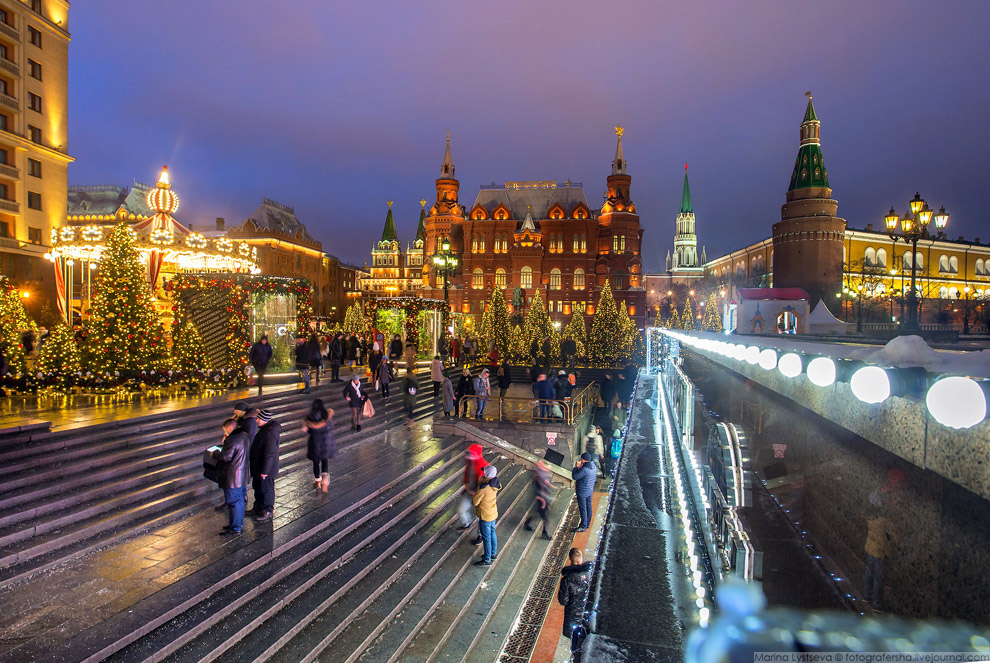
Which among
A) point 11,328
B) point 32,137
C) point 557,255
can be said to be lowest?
point 11,328

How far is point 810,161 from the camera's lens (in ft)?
183

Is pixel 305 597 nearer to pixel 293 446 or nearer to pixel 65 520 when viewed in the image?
pixel 65 520

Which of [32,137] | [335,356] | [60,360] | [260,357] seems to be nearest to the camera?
[60,360]

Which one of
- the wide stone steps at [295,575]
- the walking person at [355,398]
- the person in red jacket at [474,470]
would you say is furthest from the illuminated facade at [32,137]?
the person in red jacket at [474,470]

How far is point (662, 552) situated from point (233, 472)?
16.5 feet

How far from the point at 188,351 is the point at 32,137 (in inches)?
1023

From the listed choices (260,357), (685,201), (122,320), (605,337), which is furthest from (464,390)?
(685,201)

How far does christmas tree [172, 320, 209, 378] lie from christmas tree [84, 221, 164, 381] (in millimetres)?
439

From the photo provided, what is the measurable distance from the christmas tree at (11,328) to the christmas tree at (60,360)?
3.39 feet

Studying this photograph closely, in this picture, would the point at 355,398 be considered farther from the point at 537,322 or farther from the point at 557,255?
the point at 557,255

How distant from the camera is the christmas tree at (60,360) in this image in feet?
41.1

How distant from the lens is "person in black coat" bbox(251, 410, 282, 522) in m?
6.62

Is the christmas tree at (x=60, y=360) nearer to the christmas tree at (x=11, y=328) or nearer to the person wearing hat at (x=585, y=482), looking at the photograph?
the christmas tree at (x=11, y=328)

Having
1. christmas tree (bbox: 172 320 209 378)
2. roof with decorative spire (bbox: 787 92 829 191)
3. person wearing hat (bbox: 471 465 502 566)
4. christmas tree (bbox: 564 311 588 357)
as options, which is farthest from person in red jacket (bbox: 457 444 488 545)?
roof with decorative spire (bbox: 787 92 829 191)
